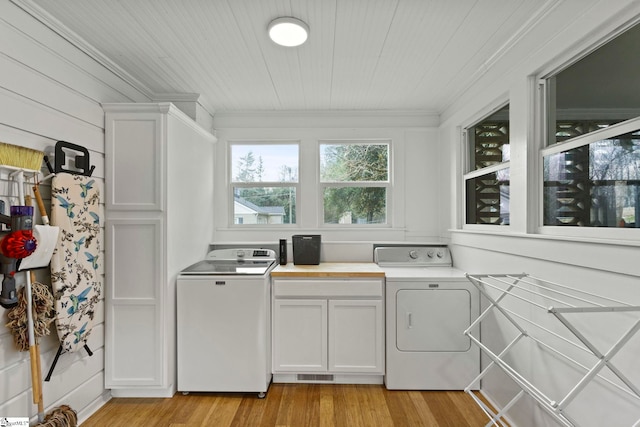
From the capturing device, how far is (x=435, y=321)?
2410mm

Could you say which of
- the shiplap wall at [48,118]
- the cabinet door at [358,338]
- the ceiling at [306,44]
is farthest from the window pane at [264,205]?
the shiplap wall at [48,118]

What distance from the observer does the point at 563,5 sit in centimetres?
155

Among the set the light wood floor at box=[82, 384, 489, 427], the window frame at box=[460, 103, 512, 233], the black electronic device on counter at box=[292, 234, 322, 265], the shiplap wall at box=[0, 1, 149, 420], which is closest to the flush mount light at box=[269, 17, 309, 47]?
the shiplap wall at box=[0, 1, 149, 420]

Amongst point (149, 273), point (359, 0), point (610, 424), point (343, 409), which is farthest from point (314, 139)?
point (610, 424)

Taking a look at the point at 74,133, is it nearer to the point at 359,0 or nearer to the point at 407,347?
the point at 359,0

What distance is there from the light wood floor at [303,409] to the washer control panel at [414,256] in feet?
3.42

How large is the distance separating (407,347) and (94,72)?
9.53 ft

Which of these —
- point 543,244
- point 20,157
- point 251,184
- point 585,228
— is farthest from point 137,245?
point 585,228

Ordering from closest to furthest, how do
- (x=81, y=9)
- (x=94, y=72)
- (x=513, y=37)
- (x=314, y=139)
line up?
(x=81, y=9) → (x=513, y=37) → (x=94, y=72) → (x=314, y=139)

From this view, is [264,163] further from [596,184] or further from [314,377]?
[596,184]

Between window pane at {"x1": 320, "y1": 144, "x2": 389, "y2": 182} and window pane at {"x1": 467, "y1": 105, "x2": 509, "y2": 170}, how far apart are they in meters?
0.86

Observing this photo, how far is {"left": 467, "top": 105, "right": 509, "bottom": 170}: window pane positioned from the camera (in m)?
2.22

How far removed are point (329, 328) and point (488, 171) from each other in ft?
5.53

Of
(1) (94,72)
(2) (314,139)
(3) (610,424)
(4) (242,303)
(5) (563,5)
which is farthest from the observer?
(2) (314,139)
